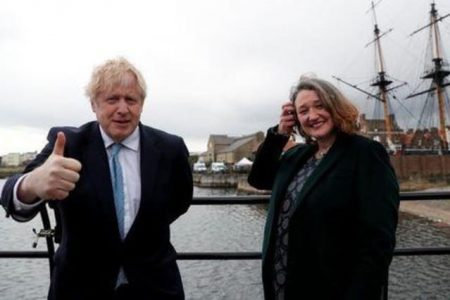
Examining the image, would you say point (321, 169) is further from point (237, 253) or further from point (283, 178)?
point (237, 253)

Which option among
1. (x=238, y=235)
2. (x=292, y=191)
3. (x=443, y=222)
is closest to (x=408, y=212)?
(x=443, y=222)

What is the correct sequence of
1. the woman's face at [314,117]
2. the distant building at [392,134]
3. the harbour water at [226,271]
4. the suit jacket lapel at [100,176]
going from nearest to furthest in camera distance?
the suit jacket lapel at [100,176], the woman's face at [314,117], the harbour water at [226,271], the distant building at [392,134]

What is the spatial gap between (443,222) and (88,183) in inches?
1015

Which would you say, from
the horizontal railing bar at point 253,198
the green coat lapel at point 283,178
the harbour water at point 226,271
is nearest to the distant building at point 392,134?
the harbour water at point 226,271

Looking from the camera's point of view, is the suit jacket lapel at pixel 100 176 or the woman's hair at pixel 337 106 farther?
the woman's hair at pixel 337 106

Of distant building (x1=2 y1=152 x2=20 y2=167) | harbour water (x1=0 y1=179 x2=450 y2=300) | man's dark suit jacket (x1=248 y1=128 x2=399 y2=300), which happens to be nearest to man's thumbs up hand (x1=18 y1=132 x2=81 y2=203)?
man's dark suit jacket (x1=248 y1=128 x2=399 y2=300)

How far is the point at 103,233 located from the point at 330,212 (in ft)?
3.36

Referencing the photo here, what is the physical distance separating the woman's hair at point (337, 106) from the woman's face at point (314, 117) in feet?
0.08

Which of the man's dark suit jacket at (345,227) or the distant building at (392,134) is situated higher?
the distant building at (392,134)

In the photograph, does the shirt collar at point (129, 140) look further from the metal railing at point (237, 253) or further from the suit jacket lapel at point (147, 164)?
the metal railing at point (237, 253)

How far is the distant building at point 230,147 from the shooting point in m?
97.8

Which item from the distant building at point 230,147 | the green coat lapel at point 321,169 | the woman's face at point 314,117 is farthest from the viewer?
the distant building at point 230,147

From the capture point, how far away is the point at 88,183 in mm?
1846

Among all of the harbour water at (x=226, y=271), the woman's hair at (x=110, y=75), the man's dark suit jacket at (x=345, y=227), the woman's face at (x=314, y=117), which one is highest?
the woman's hair at (x=110, y=75)
